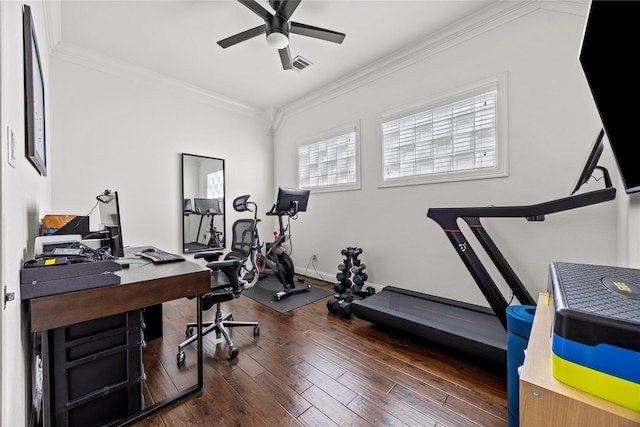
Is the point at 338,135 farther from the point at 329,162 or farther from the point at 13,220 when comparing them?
the point at 13,220

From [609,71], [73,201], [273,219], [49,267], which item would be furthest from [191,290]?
[273,219]

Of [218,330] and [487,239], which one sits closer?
[487,239]

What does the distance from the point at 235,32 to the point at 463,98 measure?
2.58 metres

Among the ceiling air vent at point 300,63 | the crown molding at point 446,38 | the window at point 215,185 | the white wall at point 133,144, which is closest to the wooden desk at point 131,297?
the white wall at point 133,144

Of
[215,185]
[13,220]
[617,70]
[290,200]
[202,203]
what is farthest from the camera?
[215,185]

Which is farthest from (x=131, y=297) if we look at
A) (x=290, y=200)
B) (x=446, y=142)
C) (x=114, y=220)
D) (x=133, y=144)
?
(x=446, y=142)

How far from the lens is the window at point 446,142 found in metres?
2.64

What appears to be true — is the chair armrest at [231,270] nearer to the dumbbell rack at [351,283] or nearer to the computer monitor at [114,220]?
the computer monitor at [114,220]

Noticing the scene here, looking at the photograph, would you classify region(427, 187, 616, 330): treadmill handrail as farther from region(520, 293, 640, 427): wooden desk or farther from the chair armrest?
the chair armrest

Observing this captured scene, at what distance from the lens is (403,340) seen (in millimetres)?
2354

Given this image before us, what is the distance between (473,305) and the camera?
8.23ft

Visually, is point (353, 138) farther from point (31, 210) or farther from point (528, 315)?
point (31, 210)

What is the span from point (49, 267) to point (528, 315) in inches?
90.8

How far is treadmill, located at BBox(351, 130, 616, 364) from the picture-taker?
1.63 meters
